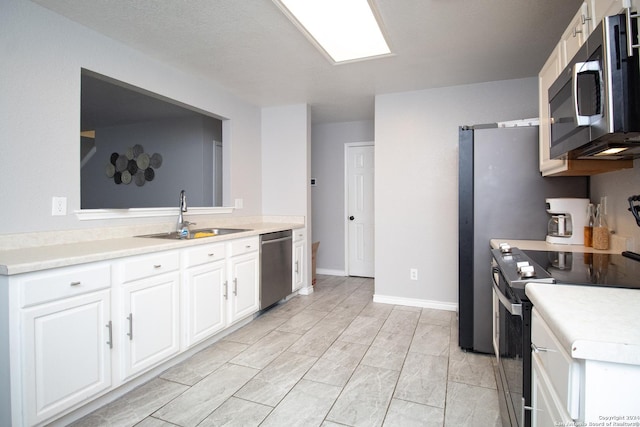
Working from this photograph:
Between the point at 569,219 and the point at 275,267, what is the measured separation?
2546 millimetres

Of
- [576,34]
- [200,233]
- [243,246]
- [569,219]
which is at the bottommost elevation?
[243,246]

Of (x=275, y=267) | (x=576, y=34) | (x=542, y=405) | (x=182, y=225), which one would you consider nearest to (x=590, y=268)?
(x=542, y=405)

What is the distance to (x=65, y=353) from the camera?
1566 millimetres

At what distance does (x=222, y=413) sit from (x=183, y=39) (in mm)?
2536

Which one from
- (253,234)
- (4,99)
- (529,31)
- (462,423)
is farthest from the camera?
(253,234)

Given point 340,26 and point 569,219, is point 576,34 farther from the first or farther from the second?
point 340,26

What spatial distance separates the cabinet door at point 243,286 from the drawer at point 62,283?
1.13 metres

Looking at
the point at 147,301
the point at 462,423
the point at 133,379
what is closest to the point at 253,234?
the point at 147,301

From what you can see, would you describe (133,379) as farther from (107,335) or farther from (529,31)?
(529,31)

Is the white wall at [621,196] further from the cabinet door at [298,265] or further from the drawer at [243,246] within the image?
the cabinet door at [298,265]

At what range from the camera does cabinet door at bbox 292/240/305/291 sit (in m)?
3.81

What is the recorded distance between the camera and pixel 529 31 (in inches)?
92.0

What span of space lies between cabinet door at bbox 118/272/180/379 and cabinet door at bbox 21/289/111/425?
11 centimetres

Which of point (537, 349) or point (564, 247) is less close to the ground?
point (564, 247)
